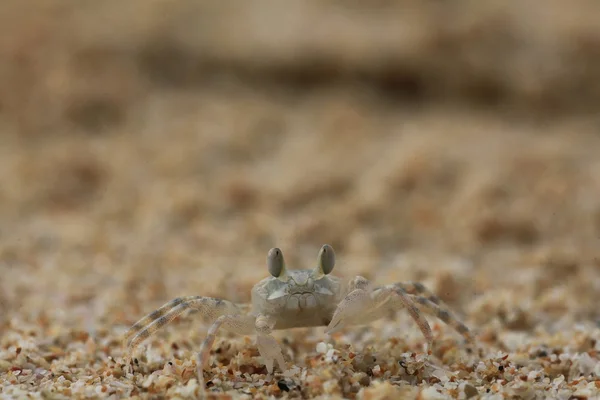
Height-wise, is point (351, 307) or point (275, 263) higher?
point (275, 263)

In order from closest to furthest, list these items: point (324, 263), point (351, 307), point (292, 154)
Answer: point (351, 307)
point (324, 263)
point (292, 154)

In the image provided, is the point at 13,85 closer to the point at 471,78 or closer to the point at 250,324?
the point at 471,78

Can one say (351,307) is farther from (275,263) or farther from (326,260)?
(275,263)

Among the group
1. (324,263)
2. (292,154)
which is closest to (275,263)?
(324,263)

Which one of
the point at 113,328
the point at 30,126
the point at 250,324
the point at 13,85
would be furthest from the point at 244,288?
the point at 13,85

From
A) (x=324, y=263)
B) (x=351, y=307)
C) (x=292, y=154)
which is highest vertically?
(x=292, y=154)
